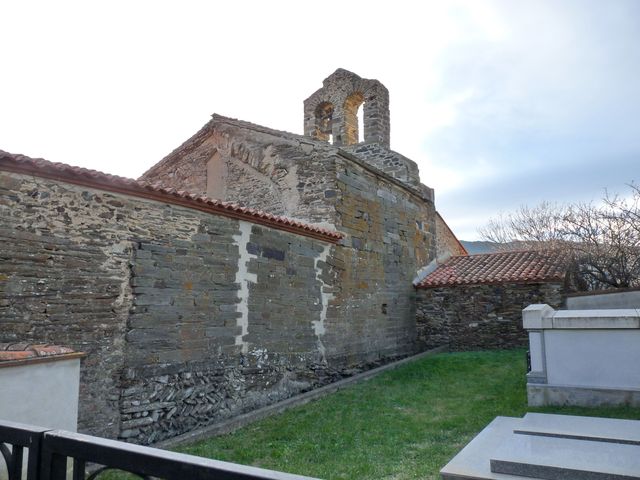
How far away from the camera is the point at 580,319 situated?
19.0ft

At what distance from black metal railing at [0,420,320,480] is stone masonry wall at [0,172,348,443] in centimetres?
306

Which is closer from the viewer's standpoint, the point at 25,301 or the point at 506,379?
the point at 25,301

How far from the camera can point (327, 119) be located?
12.5 metres

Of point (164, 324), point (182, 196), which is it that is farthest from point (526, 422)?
point (182, 196)

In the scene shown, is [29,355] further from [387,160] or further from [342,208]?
[387,160]

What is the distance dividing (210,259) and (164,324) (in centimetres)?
103

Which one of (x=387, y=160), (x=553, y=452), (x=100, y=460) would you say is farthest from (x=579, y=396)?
(x=387, y=160)

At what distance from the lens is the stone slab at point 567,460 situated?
327 centimetres

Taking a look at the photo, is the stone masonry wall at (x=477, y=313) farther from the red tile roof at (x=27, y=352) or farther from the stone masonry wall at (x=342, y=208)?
the red tile roof at (x=27, y=352)

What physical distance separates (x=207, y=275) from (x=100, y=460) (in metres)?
4.53

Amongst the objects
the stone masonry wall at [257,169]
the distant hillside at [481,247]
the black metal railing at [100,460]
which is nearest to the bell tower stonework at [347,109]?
the stone masonry wall at [257,169]

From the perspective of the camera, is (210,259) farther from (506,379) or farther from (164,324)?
(506,379)

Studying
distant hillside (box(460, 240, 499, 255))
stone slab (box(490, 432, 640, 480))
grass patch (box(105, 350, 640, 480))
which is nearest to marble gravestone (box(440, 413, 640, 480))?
stone slab (box(490, 432, 640, 480))

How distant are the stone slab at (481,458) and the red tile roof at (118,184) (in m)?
3.99
